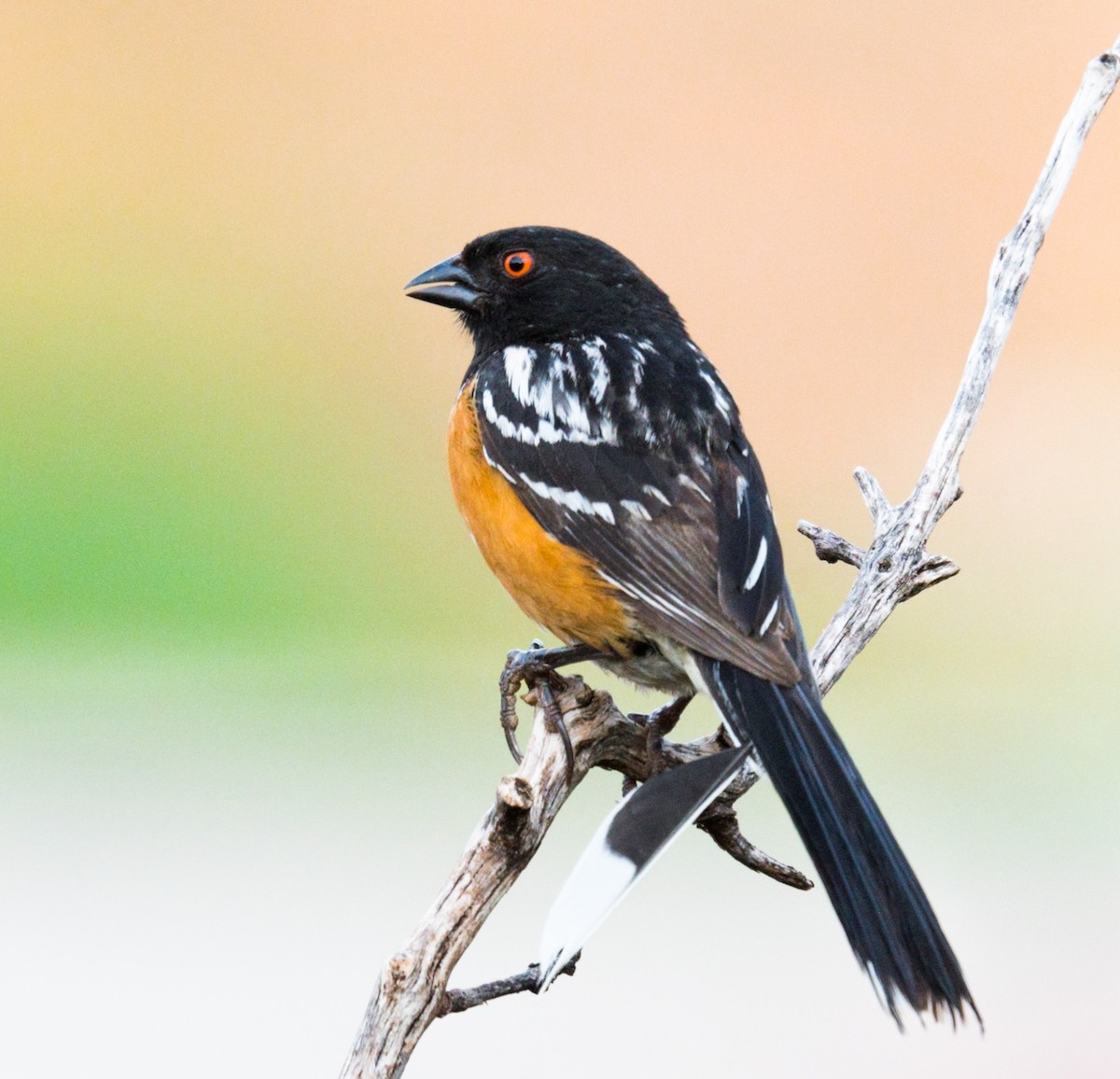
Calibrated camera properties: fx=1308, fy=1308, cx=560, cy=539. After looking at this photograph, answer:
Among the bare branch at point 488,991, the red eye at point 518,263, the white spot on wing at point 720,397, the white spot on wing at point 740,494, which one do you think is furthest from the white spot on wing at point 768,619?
the red eye at point 518,263

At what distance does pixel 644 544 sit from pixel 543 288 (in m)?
0.95

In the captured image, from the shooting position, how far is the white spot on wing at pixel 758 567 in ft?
7.72

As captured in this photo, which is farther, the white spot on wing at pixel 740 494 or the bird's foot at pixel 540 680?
the white spot on wing at pixel 740 494

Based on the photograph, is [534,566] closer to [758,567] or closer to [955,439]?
[758,567]

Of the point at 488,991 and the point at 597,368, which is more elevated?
the point at 597,368

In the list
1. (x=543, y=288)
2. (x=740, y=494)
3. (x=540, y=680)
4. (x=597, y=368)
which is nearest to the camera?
(x=540, y=680)

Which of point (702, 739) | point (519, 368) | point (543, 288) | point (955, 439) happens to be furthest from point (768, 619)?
point (543, 288)

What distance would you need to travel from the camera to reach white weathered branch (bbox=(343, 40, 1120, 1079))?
172 centimetres

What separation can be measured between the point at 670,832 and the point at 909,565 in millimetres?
1095

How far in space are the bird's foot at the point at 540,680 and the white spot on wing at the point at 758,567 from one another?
31 centimetres

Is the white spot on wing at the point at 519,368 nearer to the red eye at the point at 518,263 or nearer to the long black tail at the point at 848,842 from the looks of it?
the red eye at the point at 518,263

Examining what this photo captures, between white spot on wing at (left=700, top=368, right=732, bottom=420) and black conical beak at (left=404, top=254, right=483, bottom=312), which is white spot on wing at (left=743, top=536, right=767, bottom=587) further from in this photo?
black conical beak at (left=404, top=254, right=483, bottom=312)

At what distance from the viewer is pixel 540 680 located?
2234 millimetres

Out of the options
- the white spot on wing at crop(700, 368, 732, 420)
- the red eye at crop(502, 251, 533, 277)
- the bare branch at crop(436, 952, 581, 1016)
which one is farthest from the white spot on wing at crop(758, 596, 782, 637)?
the red eye at crop(502, 251, 533, 277)
